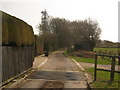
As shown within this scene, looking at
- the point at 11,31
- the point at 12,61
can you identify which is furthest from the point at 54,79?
the point at 11,31

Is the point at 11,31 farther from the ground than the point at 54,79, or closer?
farther from the ground

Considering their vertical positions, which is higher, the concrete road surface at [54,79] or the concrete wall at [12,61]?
the concrete wall at [12,61]

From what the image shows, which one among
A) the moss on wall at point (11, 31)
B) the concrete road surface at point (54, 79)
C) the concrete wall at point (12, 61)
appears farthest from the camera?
the moss on wall at point (11, 31)

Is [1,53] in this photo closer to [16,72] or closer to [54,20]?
[16,72]

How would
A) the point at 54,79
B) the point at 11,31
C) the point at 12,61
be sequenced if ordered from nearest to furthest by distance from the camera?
the point at 12,61
the point at 11,31
the point at 54,79

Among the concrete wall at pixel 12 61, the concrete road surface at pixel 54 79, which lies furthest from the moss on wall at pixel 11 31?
the concrete road surface at pixel 54 79

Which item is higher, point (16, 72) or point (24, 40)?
point (24, 40)

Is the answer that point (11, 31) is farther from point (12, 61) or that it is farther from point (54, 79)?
point (54, 79)

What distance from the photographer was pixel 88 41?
156 feet

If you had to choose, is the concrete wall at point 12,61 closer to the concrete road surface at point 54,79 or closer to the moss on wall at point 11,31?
the moss on wall at point 11,31

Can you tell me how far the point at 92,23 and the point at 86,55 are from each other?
48.1 ft

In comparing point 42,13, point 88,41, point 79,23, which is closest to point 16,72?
point 88,41

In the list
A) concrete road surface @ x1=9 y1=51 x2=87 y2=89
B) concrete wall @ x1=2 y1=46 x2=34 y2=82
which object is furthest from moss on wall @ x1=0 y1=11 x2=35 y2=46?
concrete road surface @ x1=9 y1=51 x2=87 y2=89

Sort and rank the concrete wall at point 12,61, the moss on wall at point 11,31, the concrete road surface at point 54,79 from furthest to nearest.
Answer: the moss on wall at point 11,31
the concrete road surface at point 54,79
the concrete wall at point 12,61
